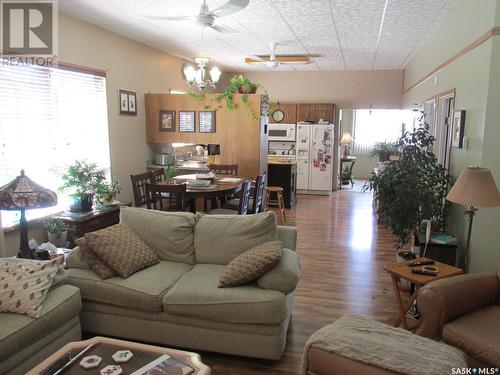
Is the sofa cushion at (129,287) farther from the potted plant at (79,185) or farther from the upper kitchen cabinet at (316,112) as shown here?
the upper kitchen cabinet at (316,112)

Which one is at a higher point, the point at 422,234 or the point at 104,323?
the point at 422,234

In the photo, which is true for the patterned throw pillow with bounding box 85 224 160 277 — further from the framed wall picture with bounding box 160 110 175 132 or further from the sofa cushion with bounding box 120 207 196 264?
the framed wall picture with bounding box 160 110 175 132

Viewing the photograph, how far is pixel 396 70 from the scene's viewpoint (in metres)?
8.76

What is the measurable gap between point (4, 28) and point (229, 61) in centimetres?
500

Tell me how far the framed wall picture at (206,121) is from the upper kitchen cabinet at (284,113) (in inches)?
130

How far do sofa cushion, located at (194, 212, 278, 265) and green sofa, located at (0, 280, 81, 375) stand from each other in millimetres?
988

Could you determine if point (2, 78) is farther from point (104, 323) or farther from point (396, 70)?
point (396, 70)

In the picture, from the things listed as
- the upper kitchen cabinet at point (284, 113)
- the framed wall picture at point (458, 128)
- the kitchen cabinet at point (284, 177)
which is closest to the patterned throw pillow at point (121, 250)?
the framed wall picture at point (458, 128)

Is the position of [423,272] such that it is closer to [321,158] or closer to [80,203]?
[80,203]

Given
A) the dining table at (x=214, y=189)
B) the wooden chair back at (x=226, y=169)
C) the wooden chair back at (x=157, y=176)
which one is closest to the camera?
the dining table at (x=214, y=189)

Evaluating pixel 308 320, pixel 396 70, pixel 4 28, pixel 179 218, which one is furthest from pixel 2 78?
pixel 396 70

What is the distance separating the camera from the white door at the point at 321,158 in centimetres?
877

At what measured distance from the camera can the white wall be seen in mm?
3039

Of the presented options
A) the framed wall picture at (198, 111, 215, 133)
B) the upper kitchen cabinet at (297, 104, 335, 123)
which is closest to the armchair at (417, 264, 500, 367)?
the framed wall picture at (198, 111, 215, 133)
